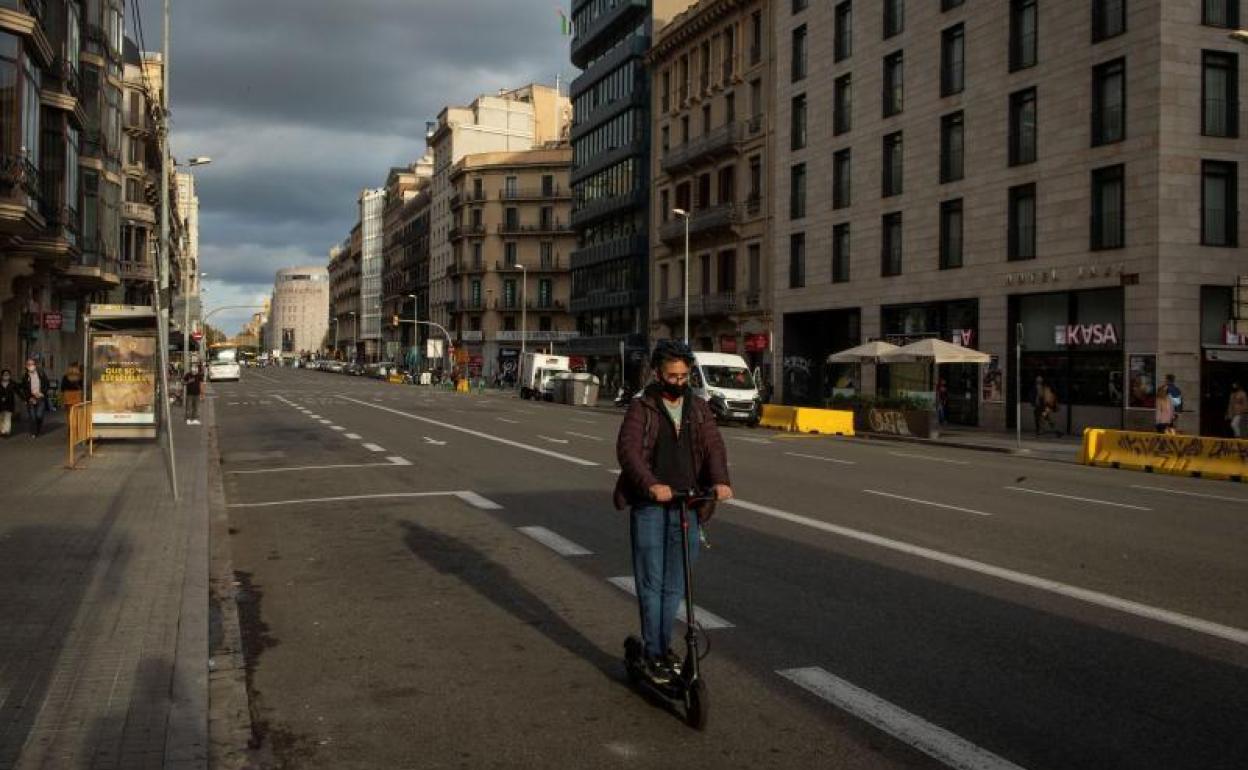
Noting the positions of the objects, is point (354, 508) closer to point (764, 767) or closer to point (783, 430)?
point (764, 767)

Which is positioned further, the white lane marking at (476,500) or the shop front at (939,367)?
the shop front at (939,367)

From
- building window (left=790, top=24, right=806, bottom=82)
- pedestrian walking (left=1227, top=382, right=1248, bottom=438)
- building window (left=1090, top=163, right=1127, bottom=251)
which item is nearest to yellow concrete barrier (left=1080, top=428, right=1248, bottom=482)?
pedestrian walking (left=1227, top=382, right=1248, bottom=438)

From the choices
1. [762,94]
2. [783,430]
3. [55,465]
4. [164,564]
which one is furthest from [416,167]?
[164,564]

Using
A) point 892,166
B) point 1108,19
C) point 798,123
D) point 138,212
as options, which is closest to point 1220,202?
point 1108,19

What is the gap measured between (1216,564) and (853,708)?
5.52 metres

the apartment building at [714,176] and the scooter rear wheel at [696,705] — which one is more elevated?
the apartment building at [714,176]

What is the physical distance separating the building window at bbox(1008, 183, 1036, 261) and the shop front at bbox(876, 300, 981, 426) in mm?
2347

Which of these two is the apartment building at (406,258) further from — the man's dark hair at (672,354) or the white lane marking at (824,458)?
the man's dark hair at (672,354)

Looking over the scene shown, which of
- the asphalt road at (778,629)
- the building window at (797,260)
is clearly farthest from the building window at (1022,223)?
the asphalt road at (778,629)

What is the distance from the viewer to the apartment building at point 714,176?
4794 centimetres

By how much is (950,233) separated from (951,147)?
285cm

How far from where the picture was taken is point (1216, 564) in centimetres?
903

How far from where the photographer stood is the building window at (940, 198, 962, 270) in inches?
1396

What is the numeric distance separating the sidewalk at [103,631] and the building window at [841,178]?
32.9m
